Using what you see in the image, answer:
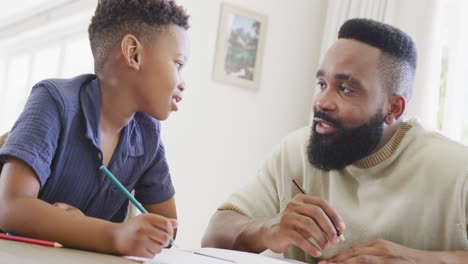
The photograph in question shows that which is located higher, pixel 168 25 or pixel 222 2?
pixel 222 2

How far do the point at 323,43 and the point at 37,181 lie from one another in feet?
10.4

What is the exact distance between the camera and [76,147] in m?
1.24

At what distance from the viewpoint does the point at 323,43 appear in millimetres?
4043

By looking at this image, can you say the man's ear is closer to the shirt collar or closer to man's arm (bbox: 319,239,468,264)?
man's arm (bbox: 319,239,468,264)

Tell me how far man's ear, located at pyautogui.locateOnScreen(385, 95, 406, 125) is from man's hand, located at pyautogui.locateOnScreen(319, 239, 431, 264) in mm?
510

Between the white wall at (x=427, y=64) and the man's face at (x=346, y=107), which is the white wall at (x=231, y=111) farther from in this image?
the man's face at (x=346, y=107)

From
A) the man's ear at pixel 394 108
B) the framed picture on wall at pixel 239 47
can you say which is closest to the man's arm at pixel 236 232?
the man's ear at pixel 394 108

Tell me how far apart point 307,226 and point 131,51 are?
55 cm

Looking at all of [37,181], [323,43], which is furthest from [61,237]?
[323,43]

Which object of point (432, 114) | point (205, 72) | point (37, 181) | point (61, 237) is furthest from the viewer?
point (205, 72)

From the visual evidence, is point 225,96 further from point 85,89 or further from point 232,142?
point 85,89

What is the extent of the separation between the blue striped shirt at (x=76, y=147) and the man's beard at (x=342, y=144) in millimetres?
470

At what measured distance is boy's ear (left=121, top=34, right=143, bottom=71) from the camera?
1.35 m

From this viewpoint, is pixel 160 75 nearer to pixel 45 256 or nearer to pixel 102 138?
pixel 102 138
